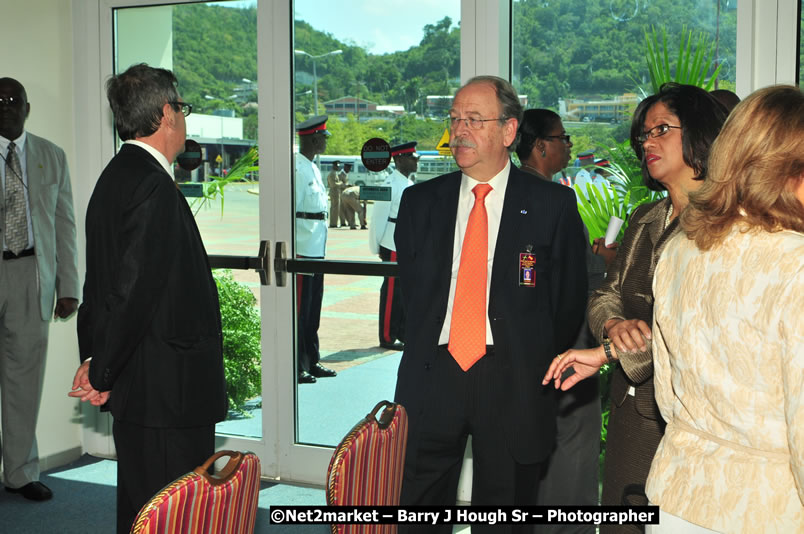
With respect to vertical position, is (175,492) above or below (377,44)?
below

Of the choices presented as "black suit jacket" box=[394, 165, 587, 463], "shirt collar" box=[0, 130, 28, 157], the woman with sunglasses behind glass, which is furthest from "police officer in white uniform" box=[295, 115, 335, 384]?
the woman with sunglasses behind glass

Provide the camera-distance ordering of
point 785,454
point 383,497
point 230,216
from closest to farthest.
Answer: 1. point 785,454
2. point 383,497
3. point 230,216

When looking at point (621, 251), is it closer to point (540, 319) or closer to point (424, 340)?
point (540, 319)

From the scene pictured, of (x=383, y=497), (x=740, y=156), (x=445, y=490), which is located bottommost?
(x=445, y=490)

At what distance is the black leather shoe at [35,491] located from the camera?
4.24 meters

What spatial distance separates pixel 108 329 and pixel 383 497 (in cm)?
107

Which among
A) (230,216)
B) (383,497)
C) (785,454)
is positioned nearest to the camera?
(785,454)

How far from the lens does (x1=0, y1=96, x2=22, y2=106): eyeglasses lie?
417cm

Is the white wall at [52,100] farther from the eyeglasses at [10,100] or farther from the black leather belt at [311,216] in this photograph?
the black leather belt at [311,216]

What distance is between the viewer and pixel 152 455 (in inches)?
102

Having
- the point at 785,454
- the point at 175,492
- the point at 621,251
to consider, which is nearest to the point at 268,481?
the point at 621,251

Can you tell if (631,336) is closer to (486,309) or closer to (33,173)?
(486,309)

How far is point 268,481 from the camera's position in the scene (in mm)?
4555

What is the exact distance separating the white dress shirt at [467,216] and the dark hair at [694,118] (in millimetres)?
524
